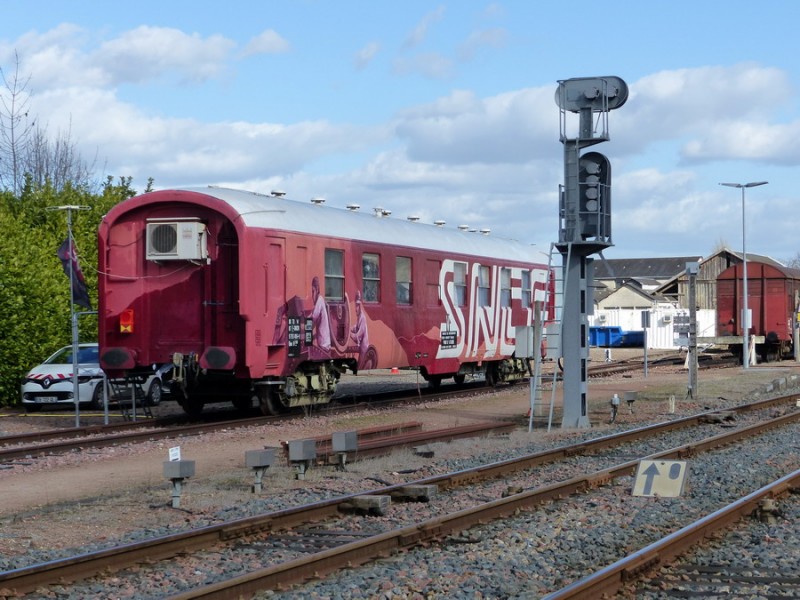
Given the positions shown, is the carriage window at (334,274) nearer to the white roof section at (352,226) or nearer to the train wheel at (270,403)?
the white roof section at (352,226)

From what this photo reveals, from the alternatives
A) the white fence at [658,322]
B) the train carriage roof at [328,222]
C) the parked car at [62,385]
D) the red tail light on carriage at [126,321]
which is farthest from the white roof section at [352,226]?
the white fence at [658,322]

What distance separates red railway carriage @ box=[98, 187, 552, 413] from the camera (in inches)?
715

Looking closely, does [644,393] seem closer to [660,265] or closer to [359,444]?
[359,444]

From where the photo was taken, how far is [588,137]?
734 inches

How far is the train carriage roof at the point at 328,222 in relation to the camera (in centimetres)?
1825

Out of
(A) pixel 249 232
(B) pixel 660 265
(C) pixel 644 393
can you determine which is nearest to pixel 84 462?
(A) pixel 249 232

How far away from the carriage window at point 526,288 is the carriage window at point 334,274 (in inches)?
346

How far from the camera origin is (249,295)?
17812 millimetres

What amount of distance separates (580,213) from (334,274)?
14.8 feet

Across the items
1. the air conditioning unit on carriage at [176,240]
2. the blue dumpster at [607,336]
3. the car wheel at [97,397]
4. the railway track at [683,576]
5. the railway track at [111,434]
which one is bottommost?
the railway track at [683,576]

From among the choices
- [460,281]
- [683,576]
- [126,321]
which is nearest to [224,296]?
[126,321]

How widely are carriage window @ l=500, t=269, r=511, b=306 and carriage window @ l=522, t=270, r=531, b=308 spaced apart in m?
1.08

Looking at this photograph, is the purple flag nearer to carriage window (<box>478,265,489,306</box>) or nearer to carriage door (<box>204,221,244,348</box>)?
carriage door (<box>204,221,244,348</box>)

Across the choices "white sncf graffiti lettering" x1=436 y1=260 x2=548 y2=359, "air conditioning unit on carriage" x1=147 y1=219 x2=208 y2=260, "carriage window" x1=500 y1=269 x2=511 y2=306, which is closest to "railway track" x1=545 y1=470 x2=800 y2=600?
"air conditioning unit on carriage" x1=147 y1=219 x2=208 y2=260
